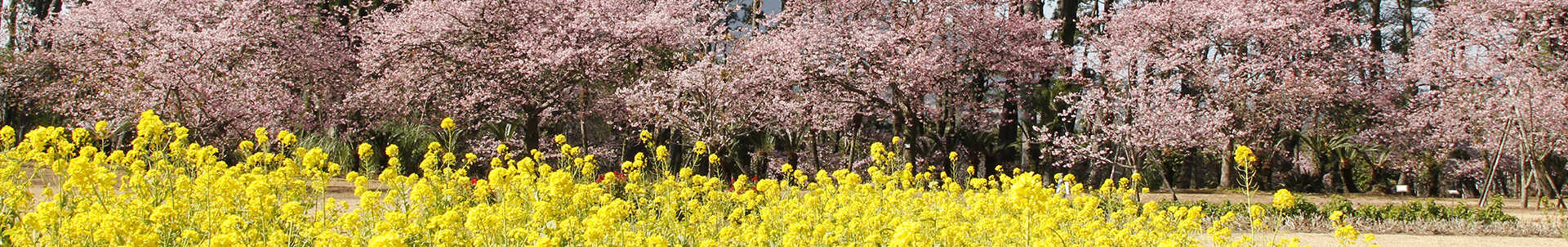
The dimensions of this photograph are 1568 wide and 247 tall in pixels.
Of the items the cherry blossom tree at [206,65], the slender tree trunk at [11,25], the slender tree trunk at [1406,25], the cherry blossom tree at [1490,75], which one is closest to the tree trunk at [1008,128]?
the cherry blossom tree at [1490,75]

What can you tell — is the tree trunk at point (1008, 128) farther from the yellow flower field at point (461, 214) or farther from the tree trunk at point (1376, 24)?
the yellow flower field at point (461, 214)

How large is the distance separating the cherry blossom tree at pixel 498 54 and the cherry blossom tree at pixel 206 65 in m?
1.01

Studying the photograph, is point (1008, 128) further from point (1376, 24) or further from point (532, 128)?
point (1376, 24)

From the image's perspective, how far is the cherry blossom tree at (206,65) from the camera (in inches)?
579

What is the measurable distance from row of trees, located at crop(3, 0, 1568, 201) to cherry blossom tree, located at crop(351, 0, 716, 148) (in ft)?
0.12

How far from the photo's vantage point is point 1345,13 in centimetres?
1748

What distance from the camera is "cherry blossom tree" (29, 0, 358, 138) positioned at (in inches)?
579

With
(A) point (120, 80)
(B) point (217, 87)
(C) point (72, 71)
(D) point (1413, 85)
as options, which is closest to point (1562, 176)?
(D) point (1413, 85)

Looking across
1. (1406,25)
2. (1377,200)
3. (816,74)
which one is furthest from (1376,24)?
(816,74)

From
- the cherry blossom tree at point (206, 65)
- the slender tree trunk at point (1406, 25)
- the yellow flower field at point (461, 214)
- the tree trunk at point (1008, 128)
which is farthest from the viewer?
the slender tree trunk at point (1406, 25)

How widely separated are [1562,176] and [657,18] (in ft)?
43.5

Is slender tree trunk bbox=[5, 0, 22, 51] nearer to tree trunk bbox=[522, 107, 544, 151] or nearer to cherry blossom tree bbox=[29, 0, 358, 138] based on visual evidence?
cherry blossom tree bbox=[29, 0, 358, 138]

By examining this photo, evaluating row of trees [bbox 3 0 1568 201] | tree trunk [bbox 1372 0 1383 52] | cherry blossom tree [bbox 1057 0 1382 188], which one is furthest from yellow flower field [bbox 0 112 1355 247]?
tree trunk [bbox 1372 0 1383 52]

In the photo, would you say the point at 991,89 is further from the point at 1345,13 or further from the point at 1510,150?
the point at 1510,150
